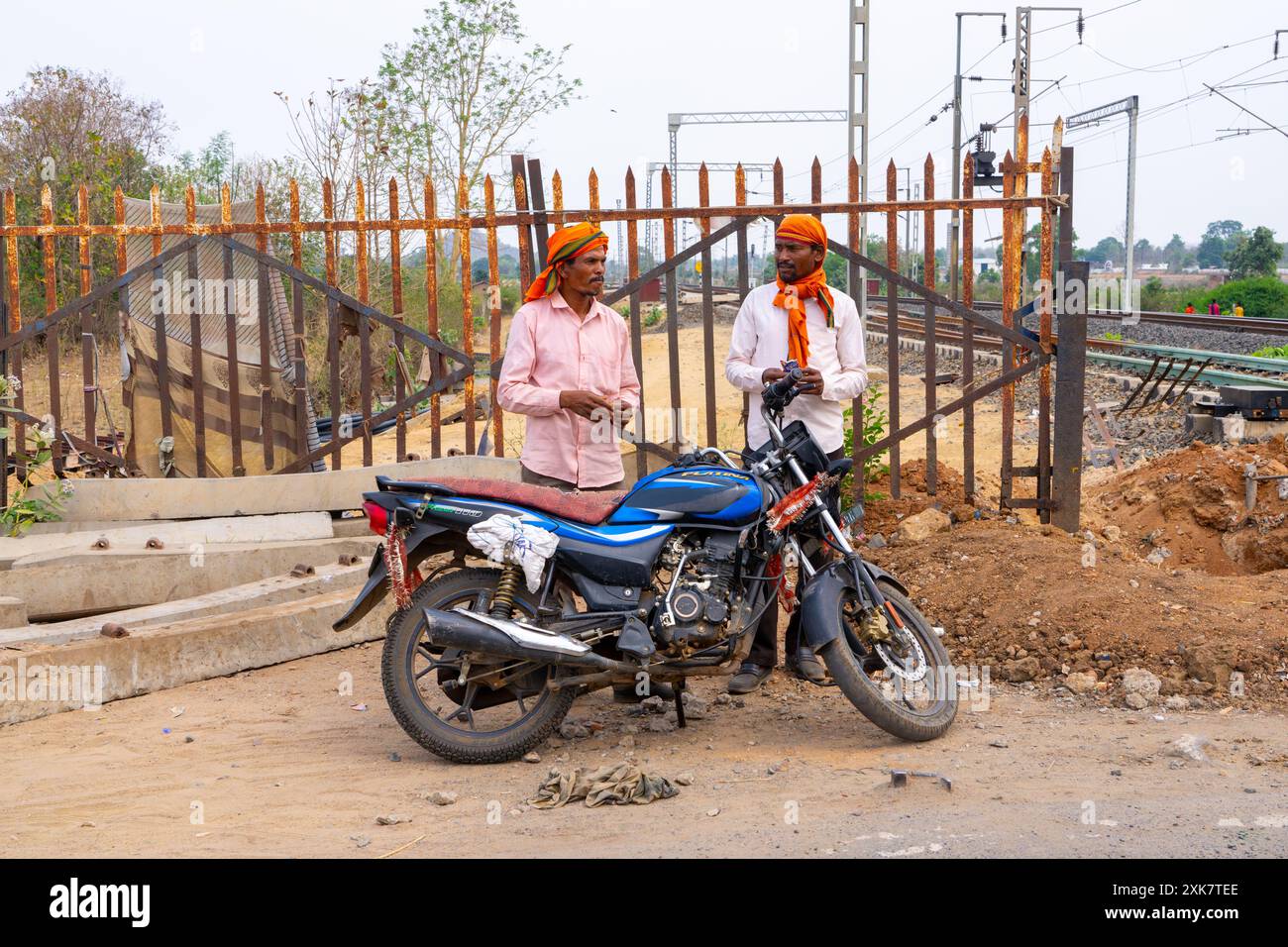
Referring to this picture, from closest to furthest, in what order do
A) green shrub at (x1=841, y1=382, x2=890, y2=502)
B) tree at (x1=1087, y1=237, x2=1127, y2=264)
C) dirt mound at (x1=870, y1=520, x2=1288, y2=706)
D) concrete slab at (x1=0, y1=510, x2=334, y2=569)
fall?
1. dirt mound at (x1=870, y1=520, x2=1288, y2=706)
2. concrete slab at (x1=0, y1=510, x2=334, y2=569)
3. green shrub at (x1=841, y1=382, x2=890, y2=502)
4. tree at (x1=1087, y1=237, x2=1127, y2=264)

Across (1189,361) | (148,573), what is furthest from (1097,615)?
(1189,361)

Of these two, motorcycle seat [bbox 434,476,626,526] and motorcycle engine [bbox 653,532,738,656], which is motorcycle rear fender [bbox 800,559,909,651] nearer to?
motorcycle engine [bbox 653,532,738,656]

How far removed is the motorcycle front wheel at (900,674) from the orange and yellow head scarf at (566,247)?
5.68 feet

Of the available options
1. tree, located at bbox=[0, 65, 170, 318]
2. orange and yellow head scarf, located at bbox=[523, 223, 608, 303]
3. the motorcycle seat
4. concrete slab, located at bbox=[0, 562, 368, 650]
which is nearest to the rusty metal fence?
concrete slab, located at bbox=[0, 562, 368, 650]

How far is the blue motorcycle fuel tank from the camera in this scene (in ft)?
15.1

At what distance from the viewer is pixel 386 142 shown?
16844 millimetres

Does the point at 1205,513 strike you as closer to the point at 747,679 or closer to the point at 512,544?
the point at 747,679

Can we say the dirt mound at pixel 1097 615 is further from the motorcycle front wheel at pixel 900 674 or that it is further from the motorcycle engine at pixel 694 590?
the motorcycle engine at pixel 694 590

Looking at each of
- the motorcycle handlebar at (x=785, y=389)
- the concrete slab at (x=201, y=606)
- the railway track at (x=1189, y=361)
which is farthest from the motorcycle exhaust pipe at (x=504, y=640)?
the railway track at (x=1189, y=361)

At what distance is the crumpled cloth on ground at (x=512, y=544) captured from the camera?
448cm

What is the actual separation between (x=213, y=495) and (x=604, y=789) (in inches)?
155

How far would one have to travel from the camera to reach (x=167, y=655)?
563 centimetres

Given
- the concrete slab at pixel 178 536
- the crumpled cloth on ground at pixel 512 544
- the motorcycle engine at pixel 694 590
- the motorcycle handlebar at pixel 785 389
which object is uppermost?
the motorcycle handlebar at pixel 785 389

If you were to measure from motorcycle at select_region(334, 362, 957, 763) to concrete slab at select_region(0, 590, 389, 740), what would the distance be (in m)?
1.30
